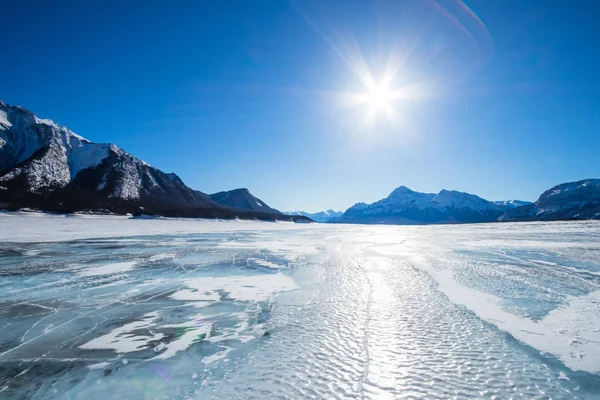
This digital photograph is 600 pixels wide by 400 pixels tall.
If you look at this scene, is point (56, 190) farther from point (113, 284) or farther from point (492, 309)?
point (492, 309)

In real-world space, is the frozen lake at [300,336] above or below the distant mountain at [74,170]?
below

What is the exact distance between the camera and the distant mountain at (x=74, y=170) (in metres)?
112

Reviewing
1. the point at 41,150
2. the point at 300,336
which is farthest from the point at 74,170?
the point at 300,336

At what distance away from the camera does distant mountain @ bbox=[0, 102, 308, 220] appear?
112m

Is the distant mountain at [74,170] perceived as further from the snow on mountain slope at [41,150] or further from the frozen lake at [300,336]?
the frozen lake at [300,336]

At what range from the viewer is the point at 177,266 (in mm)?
10891

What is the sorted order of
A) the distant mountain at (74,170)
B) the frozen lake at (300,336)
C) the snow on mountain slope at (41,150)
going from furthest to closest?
the snow on mountain slope at (41,150) → the distant mountain at (74,170) → the frozen lake at (300,336)

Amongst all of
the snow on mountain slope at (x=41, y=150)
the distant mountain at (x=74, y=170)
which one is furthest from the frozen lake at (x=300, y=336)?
the snow on mountain slope at (x=41, y=150)

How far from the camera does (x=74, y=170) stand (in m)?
143

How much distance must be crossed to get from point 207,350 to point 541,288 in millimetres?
8200

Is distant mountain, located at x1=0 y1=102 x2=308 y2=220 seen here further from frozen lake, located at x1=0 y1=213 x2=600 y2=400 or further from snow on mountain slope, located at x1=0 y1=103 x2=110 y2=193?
frozen lake, located at x1=0 y1=213 x2=600 y2=400

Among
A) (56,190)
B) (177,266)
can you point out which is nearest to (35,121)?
(56,190)

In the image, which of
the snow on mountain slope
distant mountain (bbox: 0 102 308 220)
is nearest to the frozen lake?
distant mountain (bbox: 0 102 308 220)

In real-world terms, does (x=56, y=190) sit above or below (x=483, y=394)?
above
